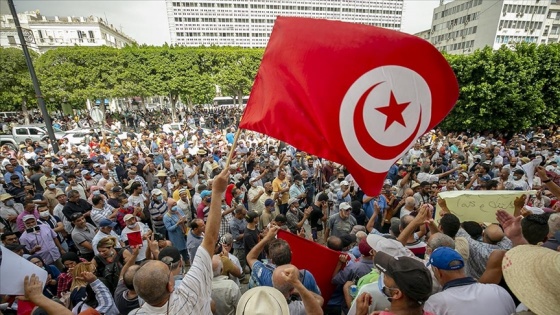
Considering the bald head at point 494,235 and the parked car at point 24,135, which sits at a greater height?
the bald head at point 494,235

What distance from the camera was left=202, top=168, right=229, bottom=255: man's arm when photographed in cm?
200

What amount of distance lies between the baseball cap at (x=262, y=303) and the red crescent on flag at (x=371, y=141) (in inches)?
63.5

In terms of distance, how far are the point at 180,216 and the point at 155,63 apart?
30.9 metres

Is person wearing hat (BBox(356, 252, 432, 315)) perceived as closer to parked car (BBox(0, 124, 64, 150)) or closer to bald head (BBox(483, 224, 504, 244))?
bald head (BBox(483, 224, 504, 244))

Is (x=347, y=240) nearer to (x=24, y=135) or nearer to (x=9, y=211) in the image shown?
(x=9, y=211)

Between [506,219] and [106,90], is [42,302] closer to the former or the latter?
[506,219]

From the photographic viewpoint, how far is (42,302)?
221 cm

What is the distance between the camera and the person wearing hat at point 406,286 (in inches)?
67.8

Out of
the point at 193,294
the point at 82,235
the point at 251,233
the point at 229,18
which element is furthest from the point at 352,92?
the point at 229,18

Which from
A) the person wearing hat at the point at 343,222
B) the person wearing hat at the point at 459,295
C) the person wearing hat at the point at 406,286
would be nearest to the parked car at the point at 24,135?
the person wearing hat at the point at 343,222

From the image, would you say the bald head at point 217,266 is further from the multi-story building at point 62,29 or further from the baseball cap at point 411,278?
the multi-story building at point 62,29

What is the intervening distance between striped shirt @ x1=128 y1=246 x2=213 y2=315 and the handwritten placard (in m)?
4.32

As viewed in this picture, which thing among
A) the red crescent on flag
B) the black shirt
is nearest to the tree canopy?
the black shirt

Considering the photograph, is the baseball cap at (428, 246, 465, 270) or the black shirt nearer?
the baseball cap at (428, 246, 465, 270)
